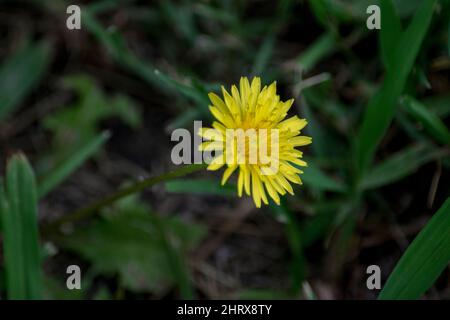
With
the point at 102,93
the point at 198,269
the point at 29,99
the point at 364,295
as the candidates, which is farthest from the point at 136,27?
the point at 364,295

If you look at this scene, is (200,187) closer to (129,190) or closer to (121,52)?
(129,190)

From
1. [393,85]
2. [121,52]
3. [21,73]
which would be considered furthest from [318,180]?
[21,73]

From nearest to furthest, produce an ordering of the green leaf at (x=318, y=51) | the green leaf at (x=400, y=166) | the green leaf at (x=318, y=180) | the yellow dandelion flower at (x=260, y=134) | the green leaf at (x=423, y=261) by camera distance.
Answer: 1. the yellow dandelion flower at (x=260, y=134)
2. the green leaf at (x=423, y=261)
3. the green leaf at (x=318, y=180)
4. the green leaf at (x=400, y=166)
5. the green leaf at (x=318, y=51)

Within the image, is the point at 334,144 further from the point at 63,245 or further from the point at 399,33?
the point at 63,245

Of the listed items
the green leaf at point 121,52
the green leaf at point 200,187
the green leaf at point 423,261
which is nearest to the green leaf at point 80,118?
the green leaf at point 121,52

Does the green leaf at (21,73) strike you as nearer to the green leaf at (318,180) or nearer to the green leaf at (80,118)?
the green leaf at (80,118)

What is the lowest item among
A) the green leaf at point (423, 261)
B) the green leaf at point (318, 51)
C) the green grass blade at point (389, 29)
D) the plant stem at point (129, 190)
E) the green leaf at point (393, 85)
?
the green leaf at point (423, 261)
